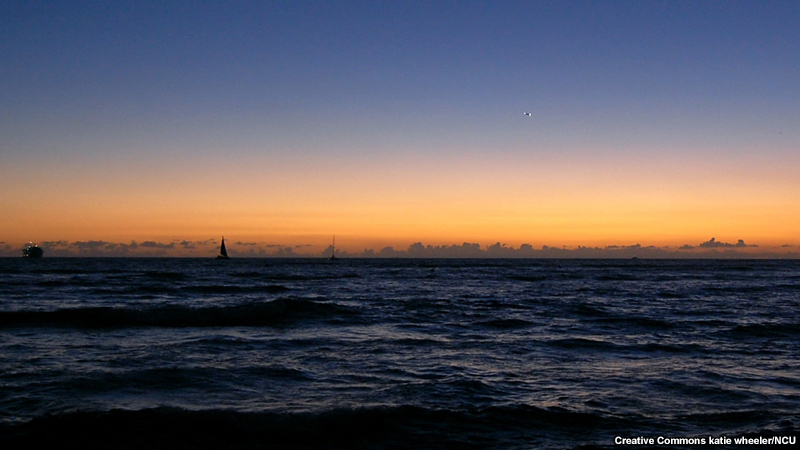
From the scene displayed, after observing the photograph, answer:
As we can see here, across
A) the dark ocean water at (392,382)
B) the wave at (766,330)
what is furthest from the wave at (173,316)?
the wave at (766,330)

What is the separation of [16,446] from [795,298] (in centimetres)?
4338

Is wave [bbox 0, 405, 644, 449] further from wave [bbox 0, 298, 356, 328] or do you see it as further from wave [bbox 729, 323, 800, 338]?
wave [bbox 0, 298, 356, 328]

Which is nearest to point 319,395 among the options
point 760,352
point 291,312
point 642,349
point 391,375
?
point 391,375

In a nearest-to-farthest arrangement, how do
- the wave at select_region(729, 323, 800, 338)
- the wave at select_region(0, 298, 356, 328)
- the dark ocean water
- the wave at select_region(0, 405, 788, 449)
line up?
the wave at select_region(0, 405, 788, 449), the dark ocean water, the wave at select_region(729, 323, 800, 338), the wave at select_region(0, 298, 356, 328)

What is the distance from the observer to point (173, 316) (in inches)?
1032

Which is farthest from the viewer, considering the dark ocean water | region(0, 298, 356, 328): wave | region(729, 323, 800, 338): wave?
region(0, 298, 356, 328): wave

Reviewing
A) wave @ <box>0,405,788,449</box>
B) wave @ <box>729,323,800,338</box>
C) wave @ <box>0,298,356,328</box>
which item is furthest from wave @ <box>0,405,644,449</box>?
wave @ <box>0,298,356,328</box>

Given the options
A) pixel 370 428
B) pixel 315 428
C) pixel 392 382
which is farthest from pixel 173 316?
pixel 370 428

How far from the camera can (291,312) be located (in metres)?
28.5

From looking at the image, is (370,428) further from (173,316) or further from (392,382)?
(173,316)

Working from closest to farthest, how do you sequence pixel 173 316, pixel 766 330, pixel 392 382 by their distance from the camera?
1. pixel 392 382
2. pixel 766 330
3. pixel 173 316

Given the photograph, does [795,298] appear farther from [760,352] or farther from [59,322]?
[59,322]

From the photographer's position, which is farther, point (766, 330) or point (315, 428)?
point (766, 330)

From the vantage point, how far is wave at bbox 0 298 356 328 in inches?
938
